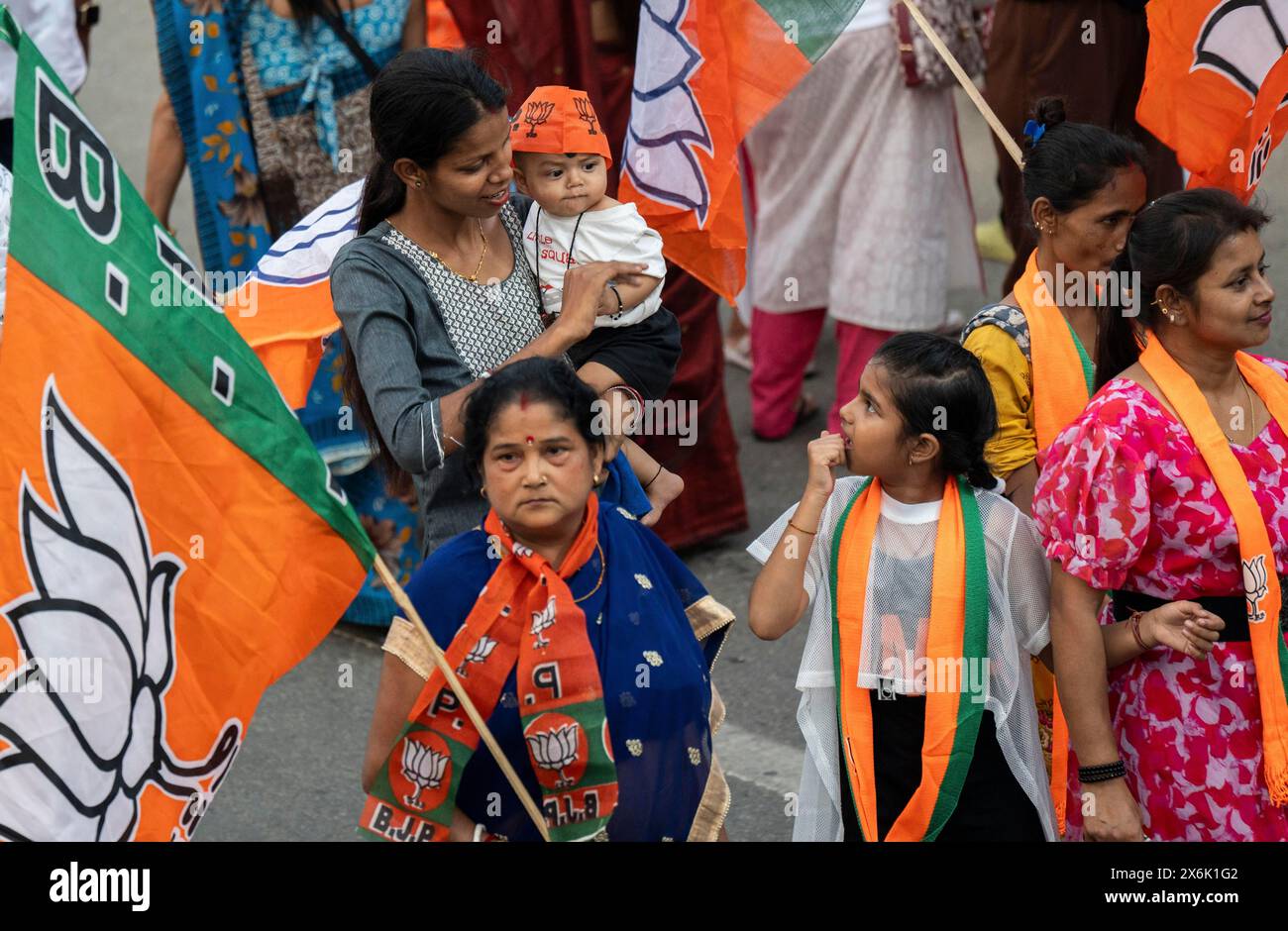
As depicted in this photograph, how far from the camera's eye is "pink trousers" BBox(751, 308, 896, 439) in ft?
20.3

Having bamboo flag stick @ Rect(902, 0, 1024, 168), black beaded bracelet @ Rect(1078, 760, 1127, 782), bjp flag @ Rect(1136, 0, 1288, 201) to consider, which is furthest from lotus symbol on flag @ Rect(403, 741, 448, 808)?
bjp flag @ Rect(1136, 0, 1288, 201)

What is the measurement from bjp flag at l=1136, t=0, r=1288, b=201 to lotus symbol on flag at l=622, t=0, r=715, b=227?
0.93 metres

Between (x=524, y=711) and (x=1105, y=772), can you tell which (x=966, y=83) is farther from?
(x=524, y=711)

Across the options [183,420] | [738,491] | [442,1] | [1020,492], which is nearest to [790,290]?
[738,491]

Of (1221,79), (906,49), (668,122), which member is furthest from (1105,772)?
(906,49)

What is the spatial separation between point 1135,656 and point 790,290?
3.30 meters

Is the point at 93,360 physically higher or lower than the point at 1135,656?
higher

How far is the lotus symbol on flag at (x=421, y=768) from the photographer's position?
2.85 metres

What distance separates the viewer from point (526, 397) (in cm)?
287

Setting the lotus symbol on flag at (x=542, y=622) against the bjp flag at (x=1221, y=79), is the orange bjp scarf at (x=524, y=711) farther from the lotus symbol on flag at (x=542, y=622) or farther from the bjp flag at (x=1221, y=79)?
the bjp flag at (x=1221, y=79)

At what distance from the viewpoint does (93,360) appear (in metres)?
2.66

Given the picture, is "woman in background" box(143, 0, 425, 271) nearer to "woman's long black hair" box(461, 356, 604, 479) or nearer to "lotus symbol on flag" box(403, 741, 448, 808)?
"woman's long black hair" box(461, 356, 604, 479)

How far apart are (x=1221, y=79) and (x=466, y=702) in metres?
2.02
